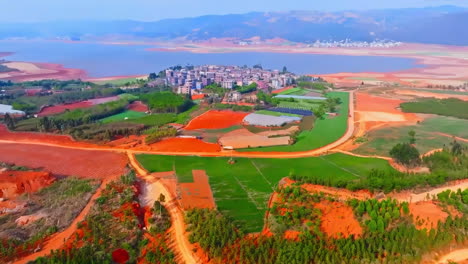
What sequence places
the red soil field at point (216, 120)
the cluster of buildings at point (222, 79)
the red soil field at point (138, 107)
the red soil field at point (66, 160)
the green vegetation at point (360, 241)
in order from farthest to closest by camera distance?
the cluster of buildings at point (222, 79) → the red soil field at point (138, 107) → the red soil field at point (216, 120) → the red soil field at point (66, 160) → the green vegetation at point (360, 241)

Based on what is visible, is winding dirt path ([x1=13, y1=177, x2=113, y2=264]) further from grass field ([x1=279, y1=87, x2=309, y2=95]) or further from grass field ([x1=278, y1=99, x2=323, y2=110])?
grass field ([x1=279, y1=87, x2=309, y2=95])

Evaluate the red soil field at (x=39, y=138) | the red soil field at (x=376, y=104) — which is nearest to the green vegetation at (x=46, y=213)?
the red soil field at (x=39, y=138)

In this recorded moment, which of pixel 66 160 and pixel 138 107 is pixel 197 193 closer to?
pixel 66 160

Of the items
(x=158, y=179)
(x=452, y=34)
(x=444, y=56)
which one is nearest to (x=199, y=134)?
(x=158, y=179)

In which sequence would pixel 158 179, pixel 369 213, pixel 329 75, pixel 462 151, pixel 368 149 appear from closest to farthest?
pixel 369 213 < pixel 158 179 < pixel 462 151 < pixel 368 149 < pixel 329 75

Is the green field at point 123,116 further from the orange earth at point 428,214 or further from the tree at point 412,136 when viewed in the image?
the orange earth at point 428,214

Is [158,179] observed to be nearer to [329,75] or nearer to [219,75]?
[219,75]

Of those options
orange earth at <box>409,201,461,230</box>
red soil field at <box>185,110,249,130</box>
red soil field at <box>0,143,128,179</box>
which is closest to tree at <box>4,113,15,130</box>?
red soil field at <box>0,143,128,179</box>
